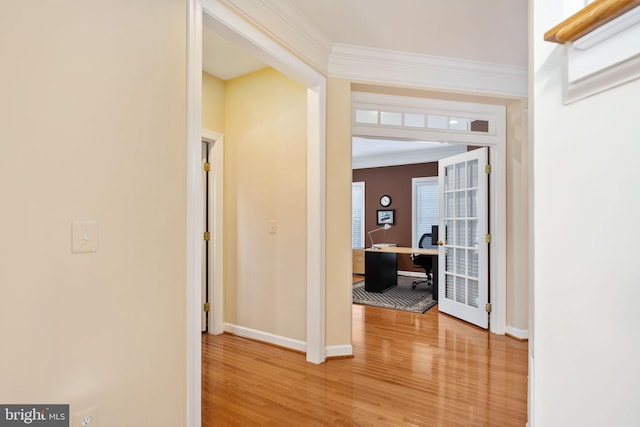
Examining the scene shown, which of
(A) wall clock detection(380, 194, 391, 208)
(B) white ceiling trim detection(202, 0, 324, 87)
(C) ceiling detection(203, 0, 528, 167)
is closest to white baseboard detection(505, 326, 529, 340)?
(C) ceiling detection(203, 0, 528, 167)

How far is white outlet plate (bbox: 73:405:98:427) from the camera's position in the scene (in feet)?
4.13

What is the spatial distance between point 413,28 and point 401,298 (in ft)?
12.7

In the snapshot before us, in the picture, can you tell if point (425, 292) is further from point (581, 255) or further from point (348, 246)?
point (581, 255)

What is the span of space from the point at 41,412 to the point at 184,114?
1.31 m

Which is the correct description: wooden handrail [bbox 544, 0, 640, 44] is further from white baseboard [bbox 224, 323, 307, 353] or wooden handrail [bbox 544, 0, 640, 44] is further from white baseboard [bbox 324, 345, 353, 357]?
white baseboard [bbox 224, 323, 307, 353]

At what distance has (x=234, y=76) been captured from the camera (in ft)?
11.7

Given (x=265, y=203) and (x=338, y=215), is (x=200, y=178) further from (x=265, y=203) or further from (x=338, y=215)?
(x=265, y=203)

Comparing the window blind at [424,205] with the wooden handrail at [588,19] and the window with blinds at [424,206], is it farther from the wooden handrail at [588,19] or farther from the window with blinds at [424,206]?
the wooden handrail at [588,19]

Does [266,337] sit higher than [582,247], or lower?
lower

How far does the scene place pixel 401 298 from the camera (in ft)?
17.4

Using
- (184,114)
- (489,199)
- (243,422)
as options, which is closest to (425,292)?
(489,199)

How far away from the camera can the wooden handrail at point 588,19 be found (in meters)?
0.52

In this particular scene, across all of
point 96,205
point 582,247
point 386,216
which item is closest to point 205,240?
point 96,205

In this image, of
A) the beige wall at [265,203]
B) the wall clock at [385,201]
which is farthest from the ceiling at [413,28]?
the wall clock at [385,201]
